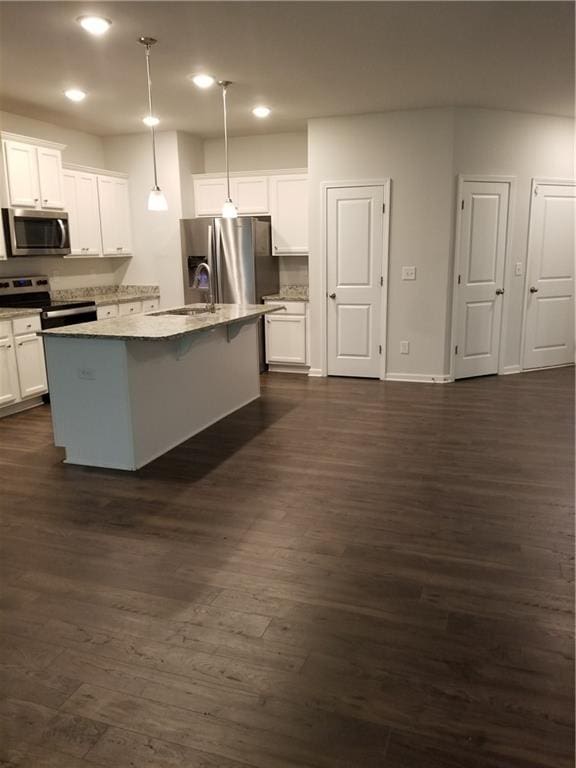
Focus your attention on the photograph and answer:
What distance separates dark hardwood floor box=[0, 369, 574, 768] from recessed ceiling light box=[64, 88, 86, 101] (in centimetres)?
300

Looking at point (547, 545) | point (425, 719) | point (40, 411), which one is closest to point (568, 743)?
point (425, 719)

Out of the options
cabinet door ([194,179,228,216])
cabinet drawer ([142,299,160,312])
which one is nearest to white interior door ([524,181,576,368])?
cabinet door ([194,179,228,216])

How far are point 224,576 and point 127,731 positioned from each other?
0.84m

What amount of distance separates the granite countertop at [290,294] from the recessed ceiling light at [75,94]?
2.62 m

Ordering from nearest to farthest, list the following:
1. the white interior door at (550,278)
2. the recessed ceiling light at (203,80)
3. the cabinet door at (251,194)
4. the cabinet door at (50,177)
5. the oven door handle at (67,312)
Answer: the recessed ceiling light at (203,80) → the oven door handle at (67,312) → the cabinet door at (50,177) → the white interior door at (550,278) → the cabinet door at (251,194)

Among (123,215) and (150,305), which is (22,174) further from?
(150,305)

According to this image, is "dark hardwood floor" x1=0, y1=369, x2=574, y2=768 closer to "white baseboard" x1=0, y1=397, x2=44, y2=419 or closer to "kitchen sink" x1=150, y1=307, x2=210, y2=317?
"white baseboard" x1=0, y1=397, x2=44, y2=419

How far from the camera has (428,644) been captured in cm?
200

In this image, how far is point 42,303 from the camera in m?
5.46

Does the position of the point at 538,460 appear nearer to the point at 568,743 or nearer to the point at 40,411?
the point at 568,743

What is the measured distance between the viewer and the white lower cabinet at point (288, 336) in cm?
632

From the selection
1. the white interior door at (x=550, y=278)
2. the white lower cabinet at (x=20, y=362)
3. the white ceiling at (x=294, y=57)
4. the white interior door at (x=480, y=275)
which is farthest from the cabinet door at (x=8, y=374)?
the white interior door at (x=550, y=278)

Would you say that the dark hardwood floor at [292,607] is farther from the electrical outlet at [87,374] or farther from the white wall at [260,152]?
the white wall at [260,152]

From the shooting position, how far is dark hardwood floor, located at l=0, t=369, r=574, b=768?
1.62 meters
